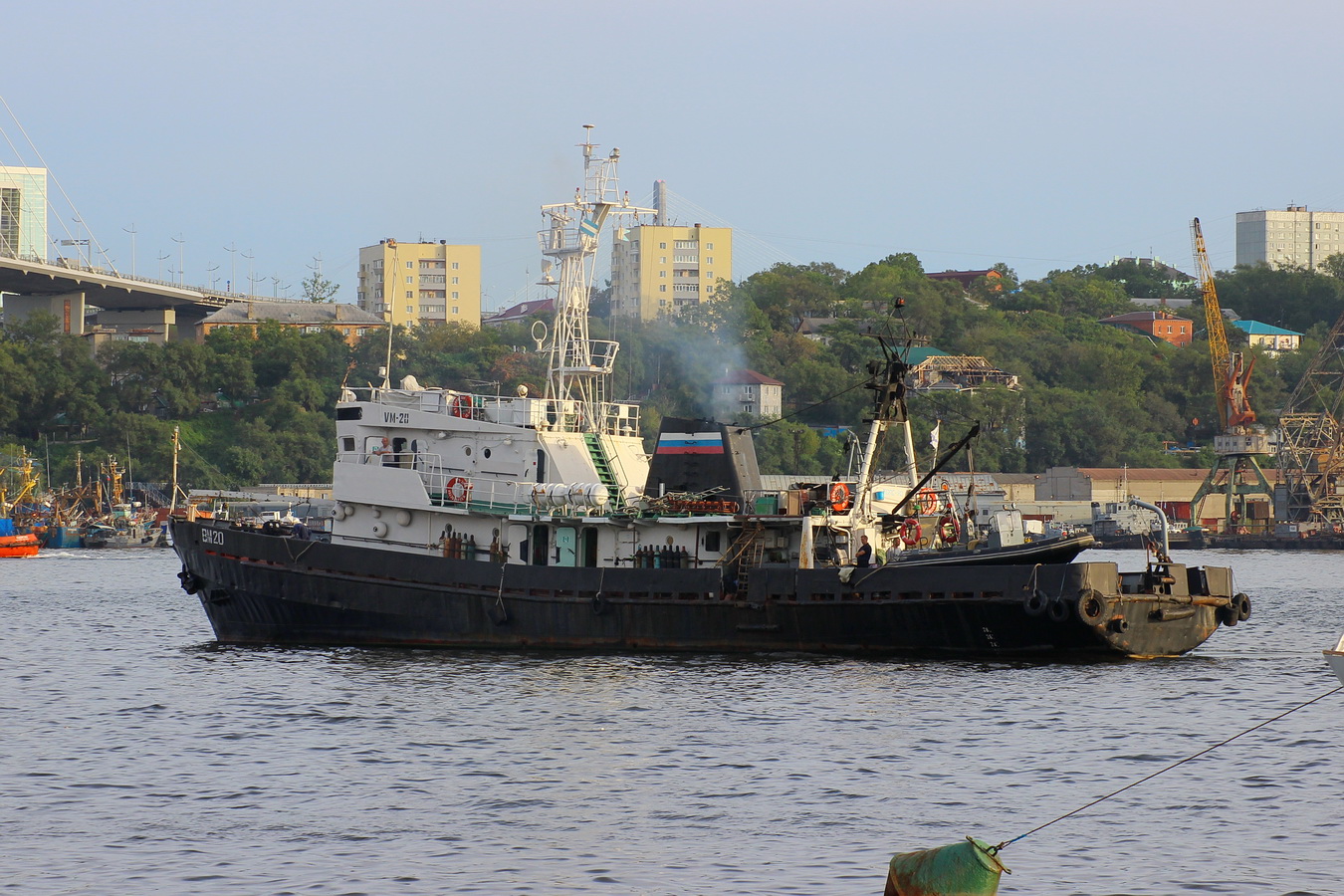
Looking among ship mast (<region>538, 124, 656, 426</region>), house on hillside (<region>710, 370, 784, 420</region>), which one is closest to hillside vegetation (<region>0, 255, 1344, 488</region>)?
house on hillside (<region>710, 370, 784, 420</region>)

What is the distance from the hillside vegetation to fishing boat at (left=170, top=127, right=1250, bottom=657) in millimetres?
67899

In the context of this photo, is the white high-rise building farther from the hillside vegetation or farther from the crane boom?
the crane boom

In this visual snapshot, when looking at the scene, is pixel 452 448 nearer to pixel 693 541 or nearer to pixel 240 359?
pixel 693 541

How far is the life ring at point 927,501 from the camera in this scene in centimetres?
3819

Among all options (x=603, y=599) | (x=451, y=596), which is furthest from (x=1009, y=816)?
(x=451, y=596)

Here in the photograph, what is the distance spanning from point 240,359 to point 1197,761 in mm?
123287

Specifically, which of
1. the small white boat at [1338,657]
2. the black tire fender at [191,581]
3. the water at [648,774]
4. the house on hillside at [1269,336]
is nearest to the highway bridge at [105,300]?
the house on hillside at [1269,336]

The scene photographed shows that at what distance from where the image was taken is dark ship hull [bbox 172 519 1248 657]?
3441 centimetres

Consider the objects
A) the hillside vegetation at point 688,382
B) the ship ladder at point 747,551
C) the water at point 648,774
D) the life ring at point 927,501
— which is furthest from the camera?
the hillside vegetation at point 688,382

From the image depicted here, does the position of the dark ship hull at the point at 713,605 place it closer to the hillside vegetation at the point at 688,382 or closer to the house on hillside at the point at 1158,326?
the hillside vegetation at the point at 688,382

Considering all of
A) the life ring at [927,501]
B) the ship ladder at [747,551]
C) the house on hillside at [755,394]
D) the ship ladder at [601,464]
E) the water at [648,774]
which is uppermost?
the house on hillside at [755,394]

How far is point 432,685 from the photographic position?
33031mm

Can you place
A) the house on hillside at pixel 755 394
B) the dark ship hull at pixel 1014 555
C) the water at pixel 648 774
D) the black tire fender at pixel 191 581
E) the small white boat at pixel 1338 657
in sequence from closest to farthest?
1. the water at pixel 648 774
2. the small white boat at pixel 1338 657
3. the dark ship hull at pixel 1014 555
4. the black tire fender at pixel 191 581
5. the house on hillside at pixel 755 394

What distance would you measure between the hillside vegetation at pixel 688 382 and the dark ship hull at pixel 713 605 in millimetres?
70081
